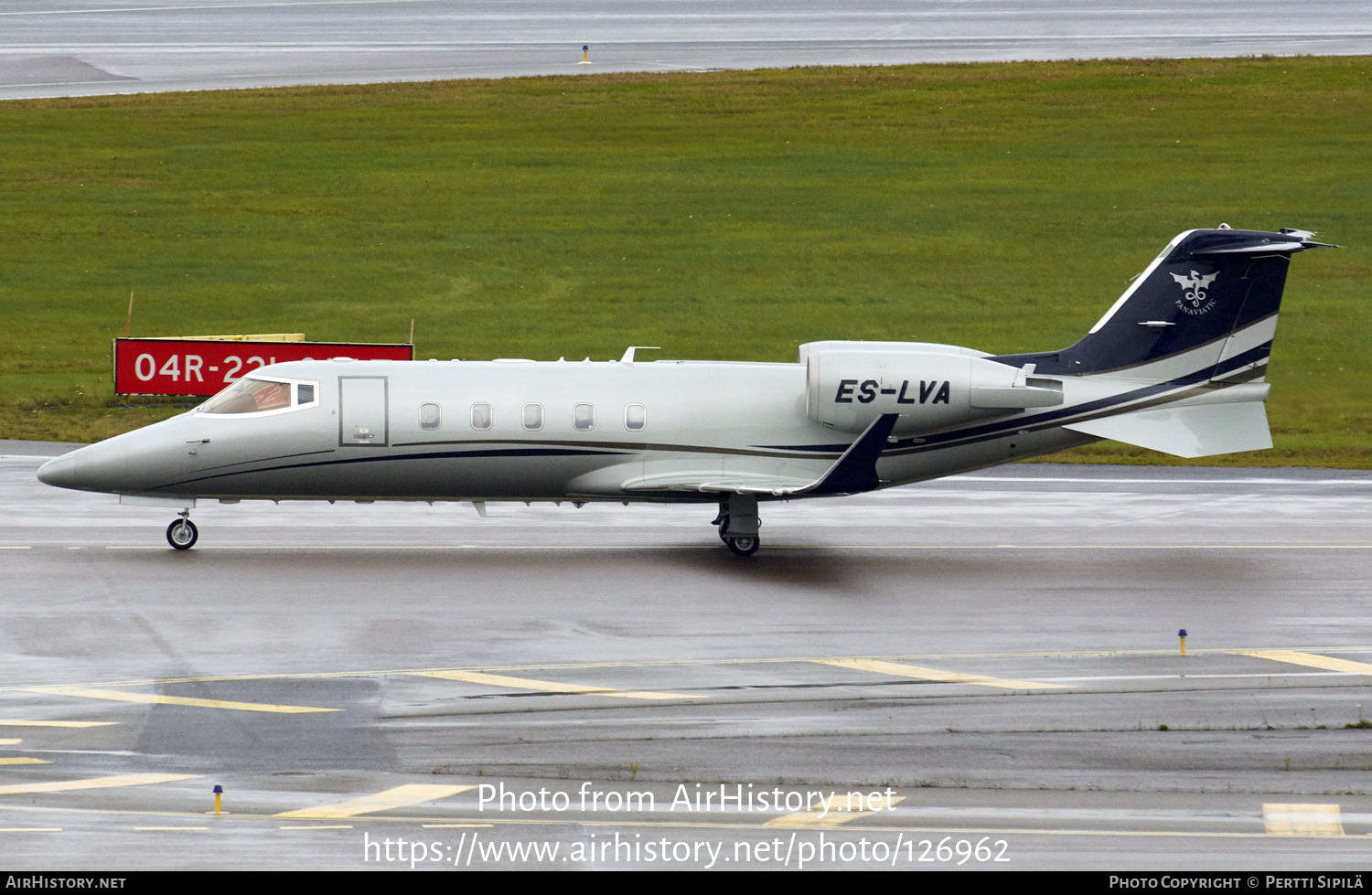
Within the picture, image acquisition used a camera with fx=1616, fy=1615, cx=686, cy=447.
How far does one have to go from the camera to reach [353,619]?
23.7 m

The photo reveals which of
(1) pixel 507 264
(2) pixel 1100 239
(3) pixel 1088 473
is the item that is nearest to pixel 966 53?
Result: (2) pixel 1100 239

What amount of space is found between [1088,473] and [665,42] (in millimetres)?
41382

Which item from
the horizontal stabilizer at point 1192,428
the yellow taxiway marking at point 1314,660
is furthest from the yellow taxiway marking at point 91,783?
the horizontal stabilizer at point 1192,428

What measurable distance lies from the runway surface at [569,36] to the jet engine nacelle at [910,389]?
139ft

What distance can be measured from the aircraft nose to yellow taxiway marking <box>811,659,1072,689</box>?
13100mm

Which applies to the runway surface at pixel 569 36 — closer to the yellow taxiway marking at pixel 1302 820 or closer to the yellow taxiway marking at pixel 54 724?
the yellow taxiway marking at pixel 54 724

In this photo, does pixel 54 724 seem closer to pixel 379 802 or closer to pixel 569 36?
pixel 379 802

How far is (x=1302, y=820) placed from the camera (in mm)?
16750

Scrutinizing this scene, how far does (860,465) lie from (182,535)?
11.6 m

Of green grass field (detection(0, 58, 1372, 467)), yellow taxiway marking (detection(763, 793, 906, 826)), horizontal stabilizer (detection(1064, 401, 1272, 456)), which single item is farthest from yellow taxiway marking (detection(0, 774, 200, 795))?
green grass field (detection(0, 58, 1372, 467))

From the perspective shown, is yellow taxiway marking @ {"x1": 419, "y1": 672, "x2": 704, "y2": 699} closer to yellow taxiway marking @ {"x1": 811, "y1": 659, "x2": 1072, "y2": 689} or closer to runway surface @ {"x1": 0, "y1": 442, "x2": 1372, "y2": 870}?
runway surface @ {"x1": 0, "y1": 442, "x2": 1372, "y2": 870}

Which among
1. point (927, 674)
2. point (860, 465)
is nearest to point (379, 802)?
point (927, 674)

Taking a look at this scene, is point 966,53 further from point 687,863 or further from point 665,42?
point 687,863

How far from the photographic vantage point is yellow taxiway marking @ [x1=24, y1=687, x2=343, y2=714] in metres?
19.7
